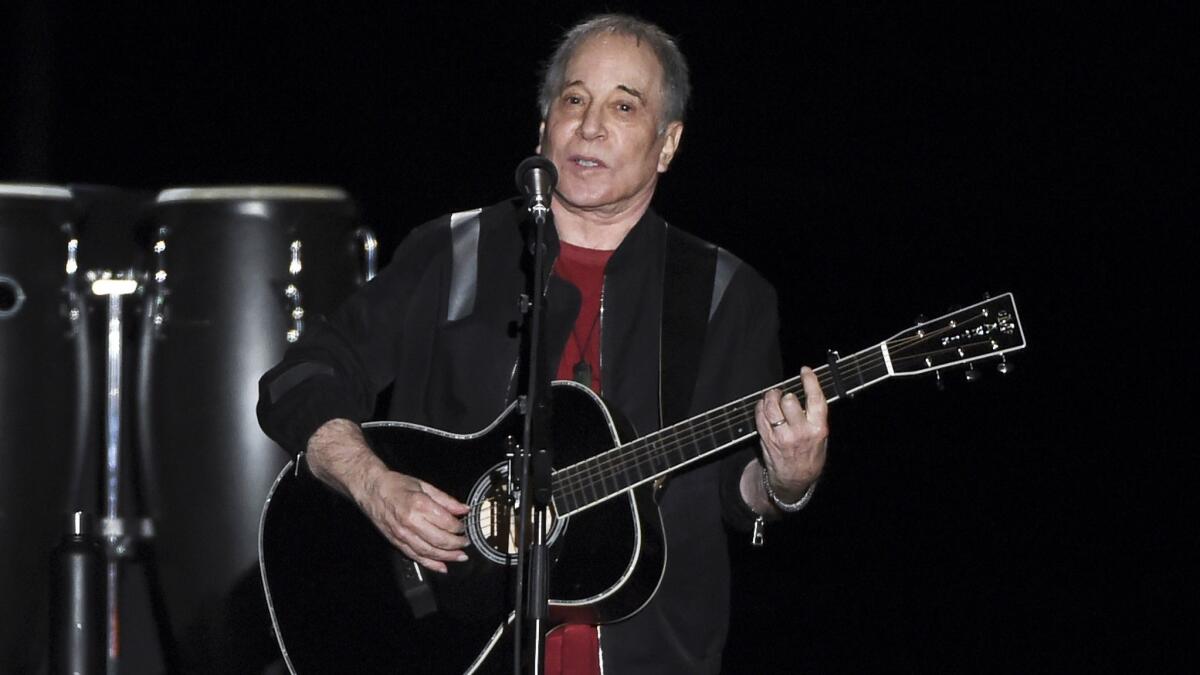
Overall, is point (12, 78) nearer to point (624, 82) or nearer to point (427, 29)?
point (427, 29)

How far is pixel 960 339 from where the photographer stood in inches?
105

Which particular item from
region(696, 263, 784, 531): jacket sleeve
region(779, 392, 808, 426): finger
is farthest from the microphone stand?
region(696, 263, 784, 531): jacket sleeve

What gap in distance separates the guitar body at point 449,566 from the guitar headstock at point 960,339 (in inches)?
20.9

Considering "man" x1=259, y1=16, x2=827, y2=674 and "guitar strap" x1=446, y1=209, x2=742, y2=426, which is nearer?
"man" x1=259, y1=16, x2=827, y2=674

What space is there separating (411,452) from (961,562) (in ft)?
11.7

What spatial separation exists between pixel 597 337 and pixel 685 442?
0.30 m

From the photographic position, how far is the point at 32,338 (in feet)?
13.6

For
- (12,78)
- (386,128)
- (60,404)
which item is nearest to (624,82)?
(60,404)

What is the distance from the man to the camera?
2.73m

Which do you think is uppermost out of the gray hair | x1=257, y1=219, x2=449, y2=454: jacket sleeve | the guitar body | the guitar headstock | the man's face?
the gray hair

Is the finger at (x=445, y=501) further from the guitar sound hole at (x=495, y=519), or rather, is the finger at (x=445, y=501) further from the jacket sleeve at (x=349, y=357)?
the jacket sleeve at (x=349, y=357)

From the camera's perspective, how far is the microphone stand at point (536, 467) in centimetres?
212

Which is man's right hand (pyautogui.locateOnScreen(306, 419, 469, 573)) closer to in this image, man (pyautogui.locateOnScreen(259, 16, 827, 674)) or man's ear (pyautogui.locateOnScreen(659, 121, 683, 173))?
man (pyautogui.locateOnScreen(259, 16, 827, 674))

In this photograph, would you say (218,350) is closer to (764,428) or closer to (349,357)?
(349,357)
